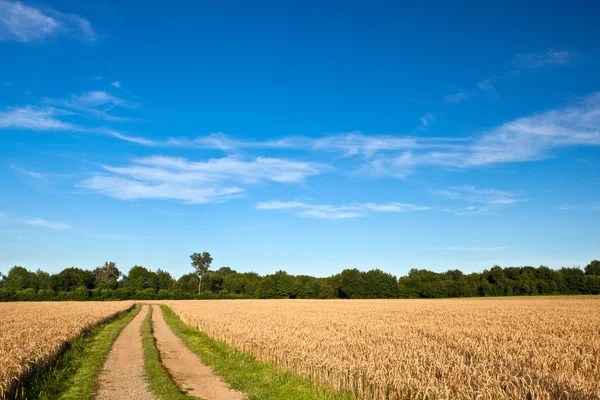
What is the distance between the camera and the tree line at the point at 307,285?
114 meters

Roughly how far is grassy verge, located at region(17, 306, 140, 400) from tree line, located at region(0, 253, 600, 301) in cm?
10271

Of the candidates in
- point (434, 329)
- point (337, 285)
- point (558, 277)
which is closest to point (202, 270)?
point (337, 285)

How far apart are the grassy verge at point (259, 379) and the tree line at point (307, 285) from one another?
10697cm

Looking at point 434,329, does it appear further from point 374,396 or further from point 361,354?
point 374,396

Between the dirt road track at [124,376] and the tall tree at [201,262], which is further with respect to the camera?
the tall tree at [201,262]

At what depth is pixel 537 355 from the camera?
13391mm

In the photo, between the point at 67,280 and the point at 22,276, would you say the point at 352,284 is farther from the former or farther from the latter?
the point at 22,276

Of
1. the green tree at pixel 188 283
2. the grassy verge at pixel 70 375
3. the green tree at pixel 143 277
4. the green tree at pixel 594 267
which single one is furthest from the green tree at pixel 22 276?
the green tree at pixel 594 267

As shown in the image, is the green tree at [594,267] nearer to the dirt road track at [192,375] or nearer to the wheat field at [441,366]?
the wheat field at [441,366]

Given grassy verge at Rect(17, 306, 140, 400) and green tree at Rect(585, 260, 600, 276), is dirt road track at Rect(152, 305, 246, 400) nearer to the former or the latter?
grassy verge at Rect(17, 306, 140, 400)

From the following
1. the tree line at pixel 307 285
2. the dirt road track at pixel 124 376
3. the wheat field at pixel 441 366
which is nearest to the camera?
the wheat field at pixel 441 366

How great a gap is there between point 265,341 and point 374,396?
9.35 meters

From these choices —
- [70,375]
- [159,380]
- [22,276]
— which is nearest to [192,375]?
[159,380]

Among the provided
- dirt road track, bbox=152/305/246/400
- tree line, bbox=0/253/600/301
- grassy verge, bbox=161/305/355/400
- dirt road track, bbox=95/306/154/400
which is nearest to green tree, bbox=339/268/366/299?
tree line, bbox=0/253/600/301
